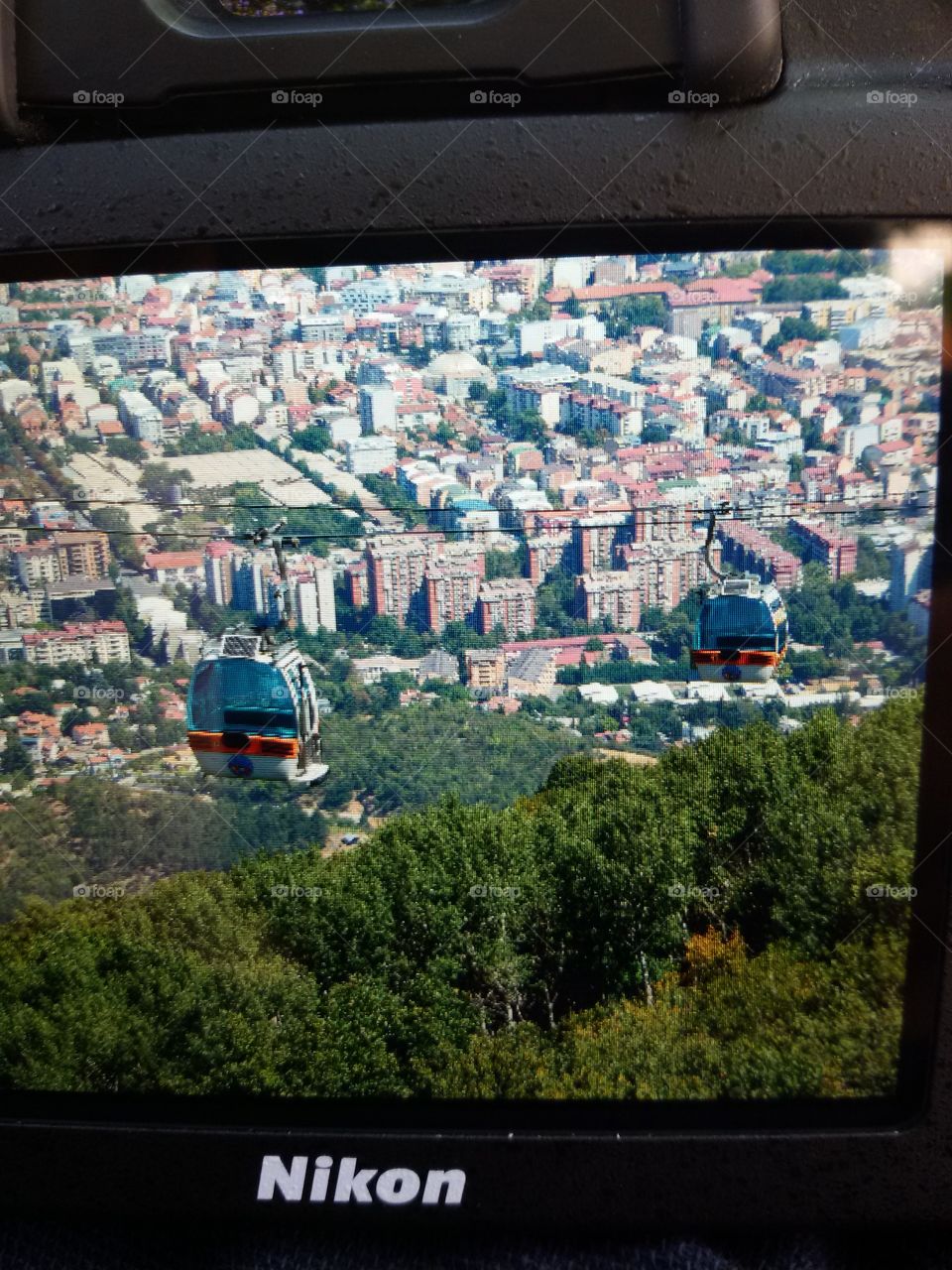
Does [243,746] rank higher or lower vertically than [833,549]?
lower

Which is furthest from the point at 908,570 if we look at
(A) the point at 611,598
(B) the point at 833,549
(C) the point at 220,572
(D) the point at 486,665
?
(C) the point at 220,572

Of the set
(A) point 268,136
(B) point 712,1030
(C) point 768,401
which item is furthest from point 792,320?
(B) point 712,1030

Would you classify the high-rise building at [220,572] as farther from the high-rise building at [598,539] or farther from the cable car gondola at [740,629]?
the cable car gondola at [740,629]

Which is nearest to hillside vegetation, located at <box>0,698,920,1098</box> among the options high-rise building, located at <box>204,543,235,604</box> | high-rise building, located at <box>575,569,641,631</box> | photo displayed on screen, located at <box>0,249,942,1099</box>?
photo displayed on screen, located at <box>0,249,942,1099</box>

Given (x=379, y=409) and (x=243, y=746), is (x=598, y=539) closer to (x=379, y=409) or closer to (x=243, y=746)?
(x=379, y=409)

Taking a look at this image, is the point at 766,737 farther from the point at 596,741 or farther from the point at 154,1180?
the point at 154,1180

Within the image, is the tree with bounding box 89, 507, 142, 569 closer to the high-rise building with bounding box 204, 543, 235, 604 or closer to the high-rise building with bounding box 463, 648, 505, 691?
the high-rise building with bounding box 204, 543, 235, 604

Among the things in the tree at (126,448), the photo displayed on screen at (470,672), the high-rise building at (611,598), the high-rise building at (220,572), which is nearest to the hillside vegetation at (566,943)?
the photo displayed on screen at (470,672)
